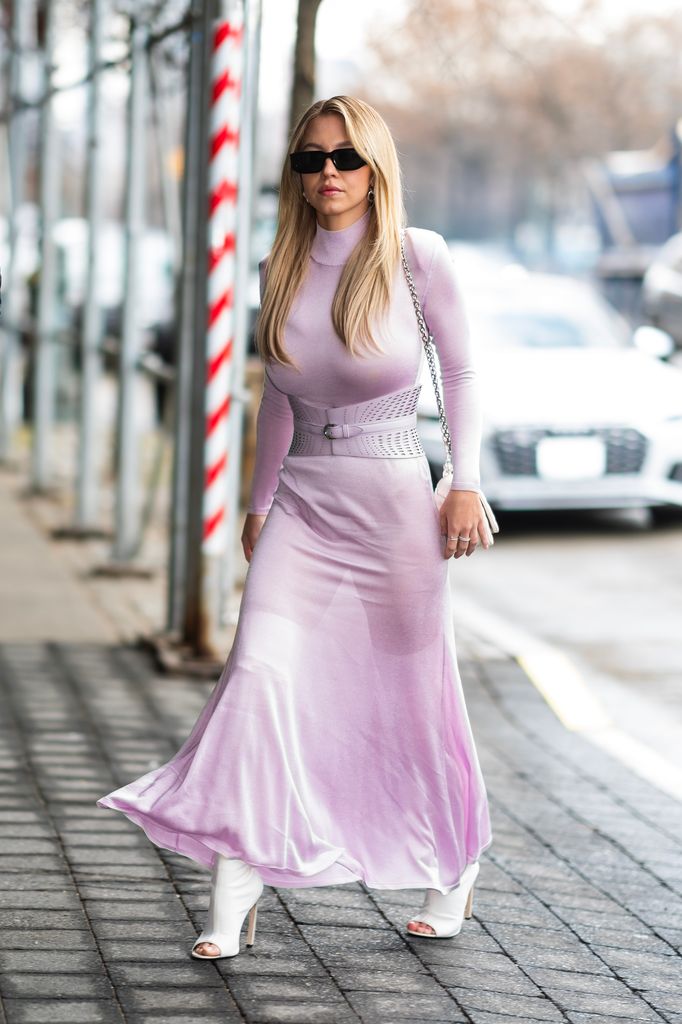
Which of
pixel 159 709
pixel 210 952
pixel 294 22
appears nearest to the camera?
pixel 210 952

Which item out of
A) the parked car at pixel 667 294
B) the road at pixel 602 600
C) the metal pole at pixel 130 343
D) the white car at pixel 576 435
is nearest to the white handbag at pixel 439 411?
the road at pixel 602 600

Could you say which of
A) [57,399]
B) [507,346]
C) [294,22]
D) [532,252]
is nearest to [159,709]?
[294,22]

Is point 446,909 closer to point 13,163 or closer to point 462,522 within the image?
point 462,522

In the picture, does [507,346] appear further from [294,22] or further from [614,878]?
[614,878]

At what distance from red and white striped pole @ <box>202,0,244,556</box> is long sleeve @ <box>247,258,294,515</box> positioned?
343cm

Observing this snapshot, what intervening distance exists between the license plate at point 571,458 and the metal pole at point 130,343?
267 centimetres

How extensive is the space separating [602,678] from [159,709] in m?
2.09

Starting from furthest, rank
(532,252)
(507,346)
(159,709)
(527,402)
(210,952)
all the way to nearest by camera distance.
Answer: (532,252) → (507,346) → (527,402) → (159,709) → (210,952)

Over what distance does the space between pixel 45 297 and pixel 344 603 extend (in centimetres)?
1042

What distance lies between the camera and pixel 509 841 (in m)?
5.20

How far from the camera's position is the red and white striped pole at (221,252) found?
7477 mm

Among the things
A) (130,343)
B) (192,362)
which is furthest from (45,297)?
(192,362)

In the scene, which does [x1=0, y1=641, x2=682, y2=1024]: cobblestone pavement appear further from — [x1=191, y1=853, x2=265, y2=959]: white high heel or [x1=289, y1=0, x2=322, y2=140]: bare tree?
[x1=289, y1=0, x2=322, y2=140]: bare tree

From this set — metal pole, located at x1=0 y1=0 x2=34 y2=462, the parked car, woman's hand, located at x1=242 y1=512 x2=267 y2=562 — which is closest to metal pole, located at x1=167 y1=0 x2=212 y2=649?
woman's hand, located at x1=242 y1=512 x2=267 y2=562
